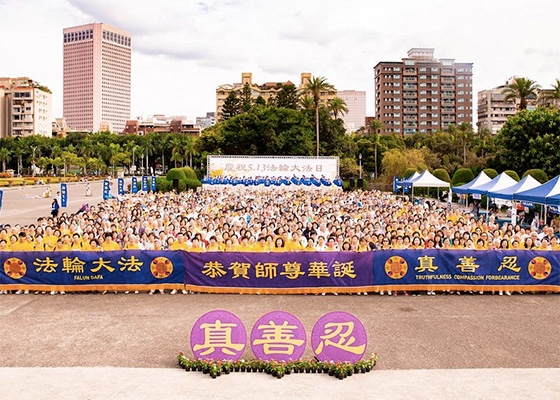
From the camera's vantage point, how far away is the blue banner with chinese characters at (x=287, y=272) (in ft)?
41.6

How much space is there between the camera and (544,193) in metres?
20.0

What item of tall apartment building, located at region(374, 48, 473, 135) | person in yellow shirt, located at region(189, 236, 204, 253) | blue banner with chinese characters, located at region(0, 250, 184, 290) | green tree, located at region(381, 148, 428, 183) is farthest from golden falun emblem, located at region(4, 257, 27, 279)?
tall apartment building, located at region(374, 48, 473, 135)

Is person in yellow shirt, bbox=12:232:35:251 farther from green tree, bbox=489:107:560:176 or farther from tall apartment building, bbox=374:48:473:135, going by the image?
tall apartment building, bbox=374:48:473:135

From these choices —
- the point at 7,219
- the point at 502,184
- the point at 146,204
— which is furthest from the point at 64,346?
the point at 7,219

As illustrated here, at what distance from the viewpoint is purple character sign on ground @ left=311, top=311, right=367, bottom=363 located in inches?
307

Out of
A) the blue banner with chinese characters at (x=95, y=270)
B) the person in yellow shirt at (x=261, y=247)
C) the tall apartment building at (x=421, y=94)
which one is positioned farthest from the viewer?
the tall apartment building at (x=421, y=94)

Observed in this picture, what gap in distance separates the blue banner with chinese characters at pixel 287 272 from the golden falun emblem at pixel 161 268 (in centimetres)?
78

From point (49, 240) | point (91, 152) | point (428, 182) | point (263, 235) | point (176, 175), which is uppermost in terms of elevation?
point (91, 152)

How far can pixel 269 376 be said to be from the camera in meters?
7.62

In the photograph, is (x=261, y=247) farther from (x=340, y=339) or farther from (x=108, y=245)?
(x=340, y=339)

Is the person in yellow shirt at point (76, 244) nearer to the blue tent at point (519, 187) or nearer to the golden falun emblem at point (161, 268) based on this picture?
the golden falun emblem at point (161, 268)

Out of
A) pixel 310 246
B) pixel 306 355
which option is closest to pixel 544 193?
pixel 310 246

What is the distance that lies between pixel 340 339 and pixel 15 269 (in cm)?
944

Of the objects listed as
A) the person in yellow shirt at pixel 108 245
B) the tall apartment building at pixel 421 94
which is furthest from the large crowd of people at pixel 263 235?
the tall apartment building at pixel 421 94
